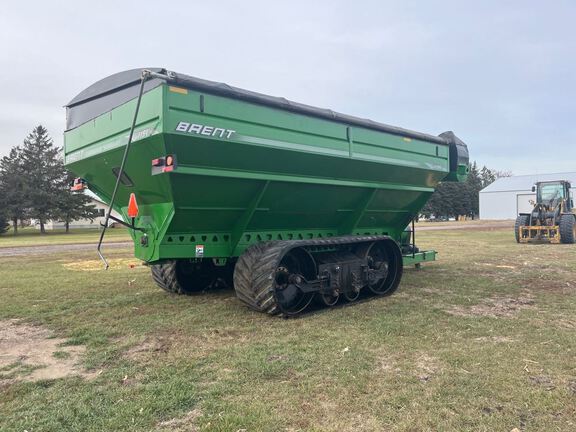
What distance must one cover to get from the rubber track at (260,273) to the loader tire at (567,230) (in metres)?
16.1

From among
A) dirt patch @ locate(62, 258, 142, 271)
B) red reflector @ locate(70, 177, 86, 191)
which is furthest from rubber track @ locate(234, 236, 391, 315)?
dirt patch @ locate(62, 258, 142, 271)

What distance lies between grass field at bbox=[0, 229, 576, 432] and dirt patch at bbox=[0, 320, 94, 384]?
0.03 metres

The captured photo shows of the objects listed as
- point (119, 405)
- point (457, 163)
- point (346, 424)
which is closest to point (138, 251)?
point (119, 405)

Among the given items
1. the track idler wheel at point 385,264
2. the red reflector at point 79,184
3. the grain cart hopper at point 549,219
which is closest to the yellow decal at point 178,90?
the red reflector at point 79,184

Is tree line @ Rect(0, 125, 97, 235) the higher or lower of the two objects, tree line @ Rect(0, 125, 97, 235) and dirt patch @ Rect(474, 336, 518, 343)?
the higher

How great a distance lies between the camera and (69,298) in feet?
24.5

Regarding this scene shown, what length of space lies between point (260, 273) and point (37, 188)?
42448 mm

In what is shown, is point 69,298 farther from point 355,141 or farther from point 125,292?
point 355,141

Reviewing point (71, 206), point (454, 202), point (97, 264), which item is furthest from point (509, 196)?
point (97, 264)

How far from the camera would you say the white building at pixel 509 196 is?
63594 millimetres

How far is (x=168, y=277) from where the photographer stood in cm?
744

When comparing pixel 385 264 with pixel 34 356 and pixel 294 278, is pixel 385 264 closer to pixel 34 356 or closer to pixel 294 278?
pixel 294 278

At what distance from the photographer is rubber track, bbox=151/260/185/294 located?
7387 mm

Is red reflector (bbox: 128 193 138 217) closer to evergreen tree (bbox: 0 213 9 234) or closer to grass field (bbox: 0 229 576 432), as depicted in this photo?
grass field (bbox: 0 229 576 432)
